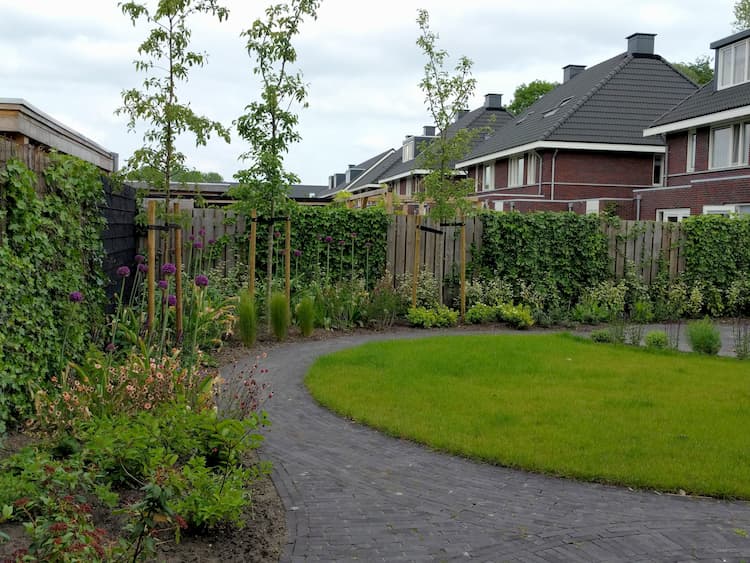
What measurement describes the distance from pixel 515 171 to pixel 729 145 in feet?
39.1

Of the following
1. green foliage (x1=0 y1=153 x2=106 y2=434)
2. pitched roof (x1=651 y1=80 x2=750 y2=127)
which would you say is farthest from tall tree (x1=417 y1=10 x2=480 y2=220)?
pitched roof (x1=651 y1=80 x2=750 y2=127)

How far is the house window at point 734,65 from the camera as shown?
2597 cm

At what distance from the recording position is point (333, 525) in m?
4.38

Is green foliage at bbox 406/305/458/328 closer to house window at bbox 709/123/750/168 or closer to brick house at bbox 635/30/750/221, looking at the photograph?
brick house at bbox 635/30/750/221

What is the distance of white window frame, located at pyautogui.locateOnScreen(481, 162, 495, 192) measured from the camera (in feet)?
128

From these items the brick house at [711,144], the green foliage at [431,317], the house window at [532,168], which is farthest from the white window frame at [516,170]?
the green foliage at [431,317]

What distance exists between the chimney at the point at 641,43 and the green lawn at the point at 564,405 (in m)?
28.8

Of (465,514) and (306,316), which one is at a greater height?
(306,316)

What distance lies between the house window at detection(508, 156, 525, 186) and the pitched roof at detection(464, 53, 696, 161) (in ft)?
3.01

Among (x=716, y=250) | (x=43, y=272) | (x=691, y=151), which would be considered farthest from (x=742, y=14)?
(x=43, y=272)

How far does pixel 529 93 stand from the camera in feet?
188

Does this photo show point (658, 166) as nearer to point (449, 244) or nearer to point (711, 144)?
point (711, 144)

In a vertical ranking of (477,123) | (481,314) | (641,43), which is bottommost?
(481,314)

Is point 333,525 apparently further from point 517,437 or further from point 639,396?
point 639,396
